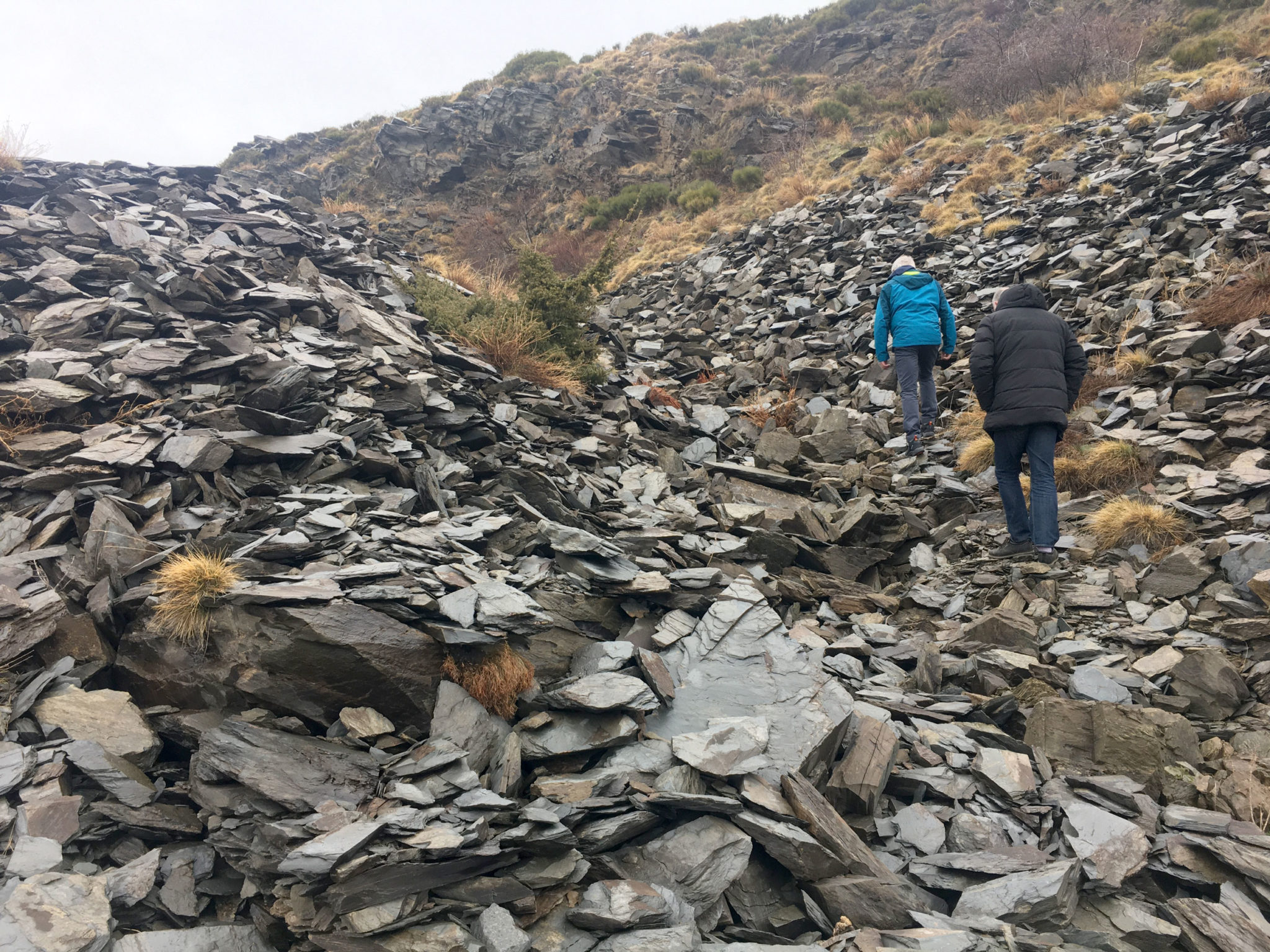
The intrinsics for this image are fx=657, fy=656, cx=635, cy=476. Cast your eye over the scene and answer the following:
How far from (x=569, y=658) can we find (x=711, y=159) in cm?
2477

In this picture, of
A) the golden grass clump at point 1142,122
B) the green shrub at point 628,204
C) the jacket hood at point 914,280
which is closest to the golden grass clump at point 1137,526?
the jacket hood at point 914,280

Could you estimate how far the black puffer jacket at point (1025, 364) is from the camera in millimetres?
5660

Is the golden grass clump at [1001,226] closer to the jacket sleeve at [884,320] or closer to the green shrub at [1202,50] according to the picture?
the jacket sleeve at [884,320]

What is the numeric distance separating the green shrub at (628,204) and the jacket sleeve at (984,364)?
20653 mm

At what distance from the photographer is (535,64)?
36219mm

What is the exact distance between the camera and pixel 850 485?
7.71 m

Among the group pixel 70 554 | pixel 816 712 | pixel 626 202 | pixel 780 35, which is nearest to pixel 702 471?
pixel 816 712

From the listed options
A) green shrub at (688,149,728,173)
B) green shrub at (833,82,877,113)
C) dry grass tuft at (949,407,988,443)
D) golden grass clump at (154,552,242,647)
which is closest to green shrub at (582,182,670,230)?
green shrub at (688,149,728,173)

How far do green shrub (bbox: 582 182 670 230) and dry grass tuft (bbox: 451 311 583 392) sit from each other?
1693 centimetres

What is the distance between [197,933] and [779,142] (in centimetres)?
2691

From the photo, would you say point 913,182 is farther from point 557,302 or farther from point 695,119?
point 695,119

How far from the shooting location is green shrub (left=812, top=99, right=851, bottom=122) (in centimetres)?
2436

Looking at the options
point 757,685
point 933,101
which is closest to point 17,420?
point 757,685

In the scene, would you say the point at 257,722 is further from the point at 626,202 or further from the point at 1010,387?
the point at 626,202
